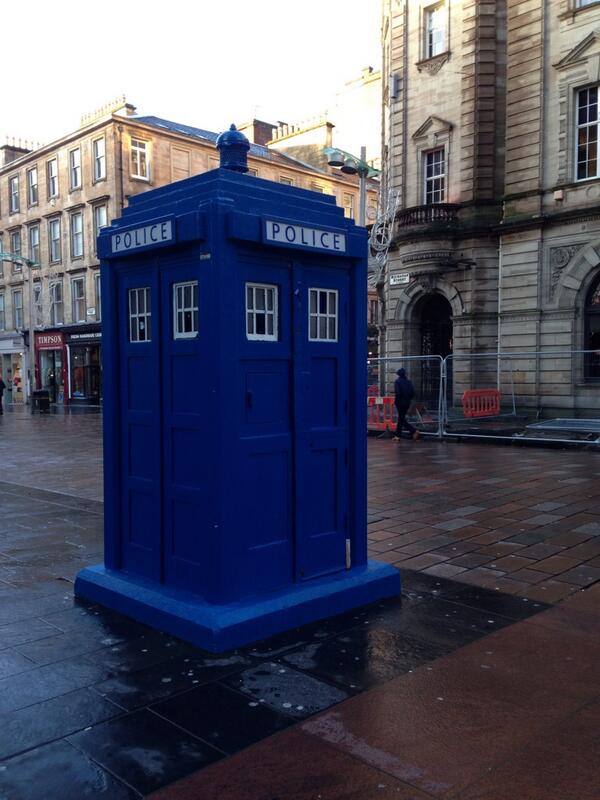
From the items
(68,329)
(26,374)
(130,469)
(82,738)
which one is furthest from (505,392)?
(26,374)

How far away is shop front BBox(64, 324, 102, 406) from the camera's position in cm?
3669

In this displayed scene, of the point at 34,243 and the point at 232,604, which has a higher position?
the point at 34,243

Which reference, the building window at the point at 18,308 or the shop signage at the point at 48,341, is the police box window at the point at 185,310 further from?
the building window at the point at 18,308

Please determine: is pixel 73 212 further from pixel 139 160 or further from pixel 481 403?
pixel 481 403

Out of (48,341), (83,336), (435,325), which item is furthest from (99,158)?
(435,325)

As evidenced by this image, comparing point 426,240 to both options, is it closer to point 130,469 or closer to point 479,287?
point 479,287

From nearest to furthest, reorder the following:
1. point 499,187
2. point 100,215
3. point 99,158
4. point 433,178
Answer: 1. point 499,187
2. point 433,178
3. point 99,158
4. point 100,215

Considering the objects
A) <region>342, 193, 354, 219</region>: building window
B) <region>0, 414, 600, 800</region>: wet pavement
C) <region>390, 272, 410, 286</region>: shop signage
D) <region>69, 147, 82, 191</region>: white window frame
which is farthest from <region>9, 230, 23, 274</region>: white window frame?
<region>0, 414, 600, 800</region>: wet pavement

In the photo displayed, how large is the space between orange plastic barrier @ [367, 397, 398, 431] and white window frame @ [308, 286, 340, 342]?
12807mm

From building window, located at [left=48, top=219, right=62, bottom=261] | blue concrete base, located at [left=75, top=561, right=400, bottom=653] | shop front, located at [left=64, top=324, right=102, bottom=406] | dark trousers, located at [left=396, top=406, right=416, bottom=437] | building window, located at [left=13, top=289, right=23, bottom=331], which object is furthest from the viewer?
building window, located at [left=13, top=289, right=23, bottom=331]

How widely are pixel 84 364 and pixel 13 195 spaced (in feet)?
42.6

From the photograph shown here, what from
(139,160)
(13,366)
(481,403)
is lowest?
(481,403)

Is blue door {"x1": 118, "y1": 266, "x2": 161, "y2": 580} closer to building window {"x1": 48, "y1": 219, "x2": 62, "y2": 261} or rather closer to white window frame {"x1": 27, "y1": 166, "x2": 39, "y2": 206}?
building window {"x1": 48, "y1": 219, "x2": 62, "y2": 261}

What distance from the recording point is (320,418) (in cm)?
437
